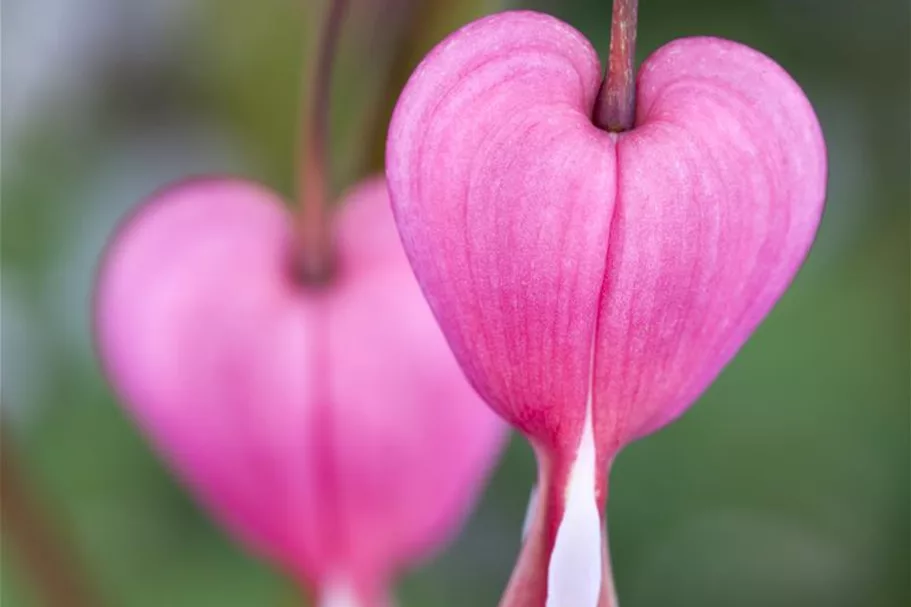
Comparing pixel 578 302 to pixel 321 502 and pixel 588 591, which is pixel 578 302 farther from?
pixel 321 502

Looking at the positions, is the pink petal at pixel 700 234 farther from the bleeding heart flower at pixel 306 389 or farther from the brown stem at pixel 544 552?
the bleeding heart flower at pixel 306 389

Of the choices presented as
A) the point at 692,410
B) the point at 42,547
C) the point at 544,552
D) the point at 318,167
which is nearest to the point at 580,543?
the point at 544,552

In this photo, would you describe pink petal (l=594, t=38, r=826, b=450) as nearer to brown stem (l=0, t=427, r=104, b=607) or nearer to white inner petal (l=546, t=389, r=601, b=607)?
white inner petal (l=546, t=389, r=601, b=607)

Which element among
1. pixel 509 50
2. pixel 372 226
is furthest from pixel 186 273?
pixel 509 50

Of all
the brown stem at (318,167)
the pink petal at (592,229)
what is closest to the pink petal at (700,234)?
the pink petal at (592,229)

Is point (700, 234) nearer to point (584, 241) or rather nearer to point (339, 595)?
point (584, 241)
